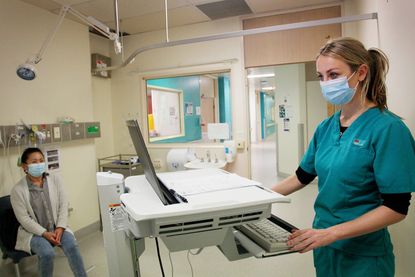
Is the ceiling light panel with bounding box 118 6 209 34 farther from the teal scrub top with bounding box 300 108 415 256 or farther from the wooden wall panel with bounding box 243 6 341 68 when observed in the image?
the teal scrub top with bounding box 300 108 415 256

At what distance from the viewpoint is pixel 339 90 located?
110cm

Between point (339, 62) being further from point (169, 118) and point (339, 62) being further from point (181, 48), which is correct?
point (169, 118)

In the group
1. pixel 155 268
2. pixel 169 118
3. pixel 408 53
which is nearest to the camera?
pixel 408 53

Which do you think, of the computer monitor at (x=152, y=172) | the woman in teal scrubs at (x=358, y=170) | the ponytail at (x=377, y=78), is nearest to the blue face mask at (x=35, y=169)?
the computer monitor at (x=152, y=172)

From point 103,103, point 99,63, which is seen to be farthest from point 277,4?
point 103,103

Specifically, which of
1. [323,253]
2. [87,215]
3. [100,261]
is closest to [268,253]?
[323,253]

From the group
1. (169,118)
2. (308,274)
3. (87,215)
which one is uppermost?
(169,118)

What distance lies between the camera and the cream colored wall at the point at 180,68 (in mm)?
3688

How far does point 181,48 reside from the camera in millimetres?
3918

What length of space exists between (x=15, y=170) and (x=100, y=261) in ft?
3.85

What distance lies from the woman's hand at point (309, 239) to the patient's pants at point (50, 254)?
200cm

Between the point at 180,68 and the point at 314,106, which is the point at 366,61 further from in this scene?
the point at 314,106

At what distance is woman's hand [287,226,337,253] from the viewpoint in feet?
3.01

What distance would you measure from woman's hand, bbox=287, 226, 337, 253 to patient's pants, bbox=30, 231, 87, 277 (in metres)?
2.00
